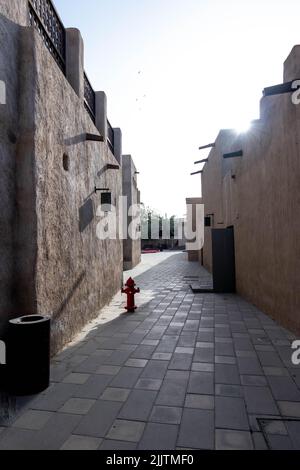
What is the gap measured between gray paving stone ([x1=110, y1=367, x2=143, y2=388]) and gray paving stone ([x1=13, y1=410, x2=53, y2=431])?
2.65 ft

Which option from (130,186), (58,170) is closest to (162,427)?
(58,170)

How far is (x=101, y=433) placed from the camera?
247 cm

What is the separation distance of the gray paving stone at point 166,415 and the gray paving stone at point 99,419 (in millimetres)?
345

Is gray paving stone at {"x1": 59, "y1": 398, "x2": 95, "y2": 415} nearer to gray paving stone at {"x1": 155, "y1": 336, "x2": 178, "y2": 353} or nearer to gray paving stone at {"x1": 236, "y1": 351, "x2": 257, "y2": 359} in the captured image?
gray paving stone at {"x1": 155, "y1": 336, "x2": 178, "y2": 353}

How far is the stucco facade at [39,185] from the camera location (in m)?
3.52

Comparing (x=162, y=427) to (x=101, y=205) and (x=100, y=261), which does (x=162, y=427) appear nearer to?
(x=100, y=261)

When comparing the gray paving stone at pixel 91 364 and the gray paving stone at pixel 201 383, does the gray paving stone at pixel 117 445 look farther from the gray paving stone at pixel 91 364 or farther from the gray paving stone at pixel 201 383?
the gray paving stone at pixel 91 364

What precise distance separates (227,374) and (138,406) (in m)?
1.23

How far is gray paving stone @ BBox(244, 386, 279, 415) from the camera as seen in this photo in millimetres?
2805

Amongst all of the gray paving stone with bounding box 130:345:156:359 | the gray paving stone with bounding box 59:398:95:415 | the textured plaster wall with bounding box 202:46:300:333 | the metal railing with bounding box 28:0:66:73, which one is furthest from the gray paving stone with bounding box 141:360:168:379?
the metal railing with bounding box 28:0:66:73

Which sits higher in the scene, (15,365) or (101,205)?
(101,205)

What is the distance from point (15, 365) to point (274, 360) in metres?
3.10

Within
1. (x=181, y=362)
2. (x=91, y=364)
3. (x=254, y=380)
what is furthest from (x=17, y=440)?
(x=254, y=380)
